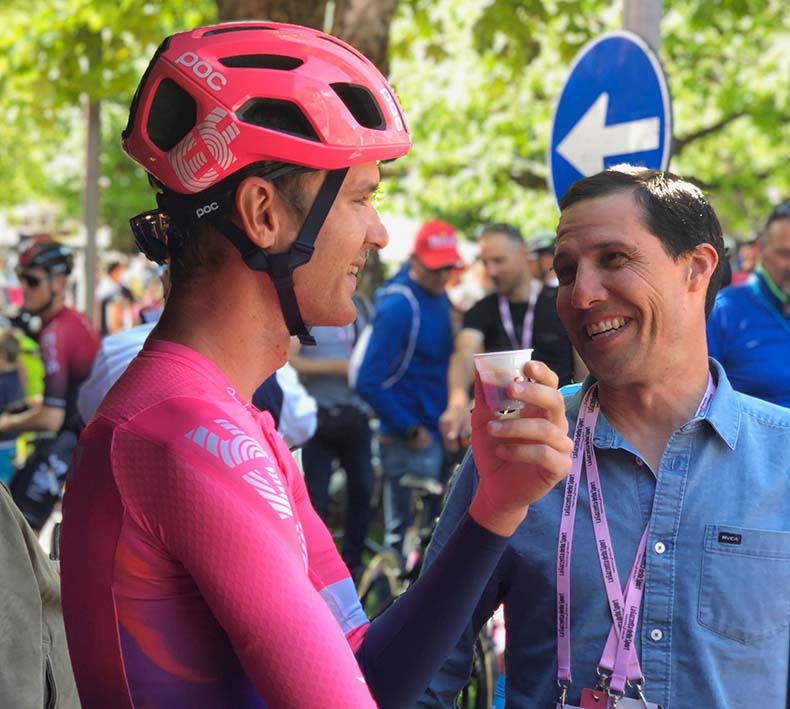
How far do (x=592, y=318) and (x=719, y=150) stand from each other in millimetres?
26028

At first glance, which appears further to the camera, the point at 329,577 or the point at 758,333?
the point at 758,333

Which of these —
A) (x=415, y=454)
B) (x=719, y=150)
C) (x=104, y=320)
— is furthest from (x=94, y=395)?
(x=719, y=150)

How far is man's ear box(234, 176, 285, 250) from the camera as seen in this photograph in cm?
185

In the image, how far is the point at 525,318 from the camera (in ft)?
24.7

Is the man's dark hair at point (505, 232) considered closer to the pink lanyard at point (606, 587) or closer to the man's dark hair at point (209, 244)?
the pink lanyard at point (606, 587)

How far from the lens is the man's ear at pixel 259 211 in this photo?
1.85 metres

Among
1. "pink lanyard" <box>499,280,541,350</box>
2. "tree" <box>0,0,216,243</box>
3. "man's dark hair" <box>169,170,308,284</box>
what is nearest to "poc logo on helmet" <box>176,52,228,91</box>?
"man's dark hair" <box>169,170,308,284</box>

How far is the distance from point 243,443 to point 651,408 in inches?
44.7

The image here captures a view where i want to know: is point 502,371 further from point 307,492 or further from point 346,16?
point 346,16

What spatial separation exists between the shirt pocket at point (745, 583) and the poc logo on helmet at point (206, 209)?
44.9 inches

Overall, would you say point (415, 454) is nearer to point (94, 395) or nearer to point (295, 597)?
point (94, 395)

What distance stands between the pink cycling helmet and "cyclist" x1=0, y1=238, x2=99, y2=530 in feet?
16.7

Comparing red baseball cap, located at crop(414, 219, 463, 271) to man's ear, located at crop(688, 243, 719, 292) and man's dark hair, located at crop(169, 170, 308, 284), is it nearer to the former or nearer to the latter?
man's ear, located at crop(688, 243, 719, 292)

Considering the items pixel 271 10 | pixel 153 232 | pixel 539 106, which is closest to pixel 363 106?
pixel 153 232
